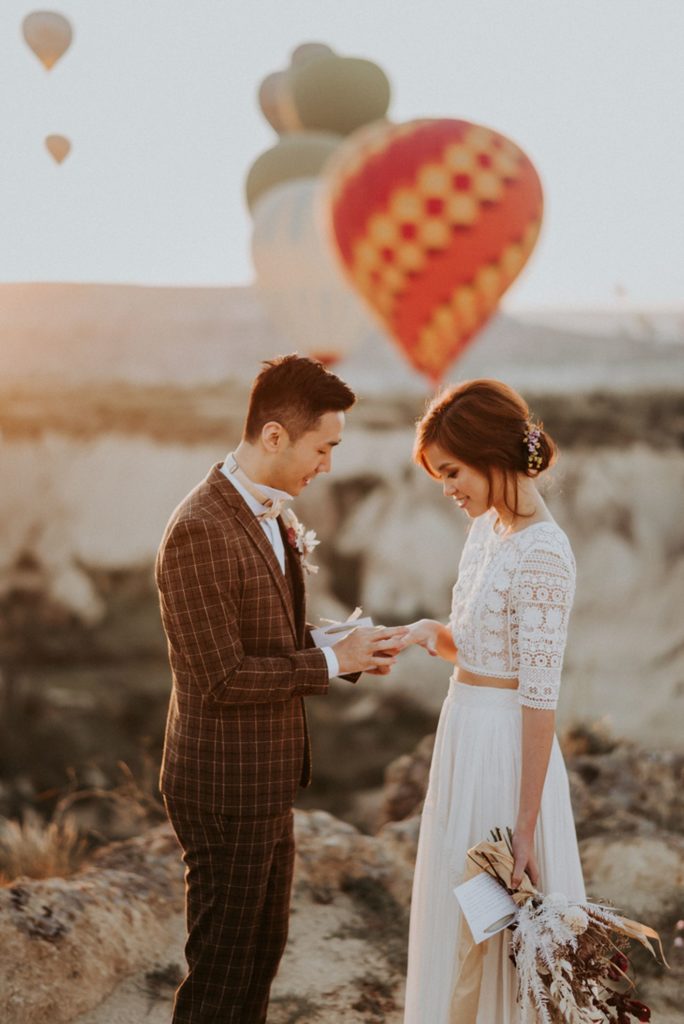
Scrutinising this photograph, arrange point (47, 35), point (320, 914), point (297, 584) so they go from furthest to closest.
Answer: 1. point (47, 35)
2. point (320, 914)
3. point (297, 584)

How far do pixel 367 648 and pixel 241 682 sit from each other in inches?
14.0

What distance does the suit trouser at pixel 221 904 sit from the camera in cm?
227

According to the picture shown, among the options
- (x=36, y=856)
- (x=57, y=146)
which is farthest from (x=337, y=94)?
(x=36, y=856)

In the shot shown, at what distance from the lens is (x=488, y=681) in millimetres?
2316

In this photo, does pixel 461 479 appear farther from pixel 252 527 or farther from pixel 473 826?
pixel 473 826

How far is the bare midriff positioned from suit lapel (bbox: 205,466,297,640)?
0.45 m

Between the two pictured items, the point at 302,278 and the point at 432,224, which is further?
the point at 302,278

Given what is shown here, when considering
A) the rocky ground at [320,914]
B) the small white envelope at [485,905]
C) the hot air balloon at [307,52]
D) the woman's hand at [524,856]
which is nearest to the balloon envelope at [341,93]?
the hot air balloon at [307,52]

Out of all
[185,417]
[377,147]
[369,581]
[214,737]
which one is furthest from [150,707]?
[214,737]

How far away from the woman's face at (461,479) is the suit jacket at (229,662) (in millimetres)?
446

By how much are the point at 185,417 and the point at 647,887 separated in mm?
7696

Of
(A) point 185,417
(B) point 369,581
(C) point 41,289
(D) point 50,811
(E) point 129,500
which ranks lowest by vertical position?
(D) point 50,811

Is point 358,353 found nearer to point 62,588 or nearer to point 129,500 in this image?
point 129,500

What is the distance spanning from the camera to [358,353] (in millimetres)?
12289
